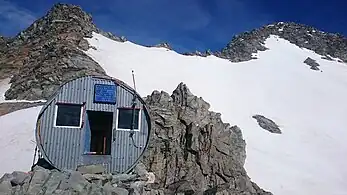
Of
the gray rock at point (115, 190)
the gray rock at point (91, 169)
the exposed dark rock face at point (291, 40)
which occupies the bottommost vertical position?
the gray rock at point (115, 190)

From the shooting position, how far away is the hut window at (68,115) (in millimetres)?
17656

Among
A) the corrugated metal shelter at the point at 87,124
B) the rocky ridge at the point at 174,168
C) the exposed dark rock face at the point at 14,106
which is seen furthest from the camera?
the exposed dark rock face at the point at 14,106

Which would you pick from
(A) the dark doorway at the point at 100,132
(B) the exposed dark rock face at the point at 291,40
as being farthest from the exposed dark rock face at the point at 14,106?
(B) the exposed dark rock face at the point at 291,40

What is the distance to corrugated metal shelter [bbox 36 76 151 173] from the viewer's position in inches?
683

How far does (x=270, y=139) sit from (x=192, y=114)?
626 inches

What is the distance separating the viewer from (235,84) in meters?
58.9

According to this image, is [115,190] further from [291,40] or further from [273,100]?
[291,40]

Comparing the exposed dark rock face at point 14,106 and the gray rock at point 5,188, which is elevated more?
the exposed dark rock face at point 14,106

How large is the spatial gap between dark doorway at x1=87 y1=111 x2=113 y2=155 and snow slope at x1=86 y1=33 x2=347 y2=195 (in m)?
16.8

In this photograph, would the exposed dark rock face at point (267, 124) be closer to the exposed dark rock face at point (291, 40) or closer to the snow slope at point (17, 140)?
the snow slope at point (17, 140)

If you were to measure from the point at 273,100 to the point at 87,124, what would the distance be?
4197cm

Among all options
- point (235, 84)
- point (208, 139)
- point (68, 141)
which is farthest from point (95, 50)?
point (68, 141)

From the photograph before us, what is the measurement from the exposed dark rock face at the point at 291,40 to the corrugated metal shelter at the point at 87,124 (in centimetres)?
5911

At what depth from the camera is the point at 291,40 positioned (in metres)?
95.1
